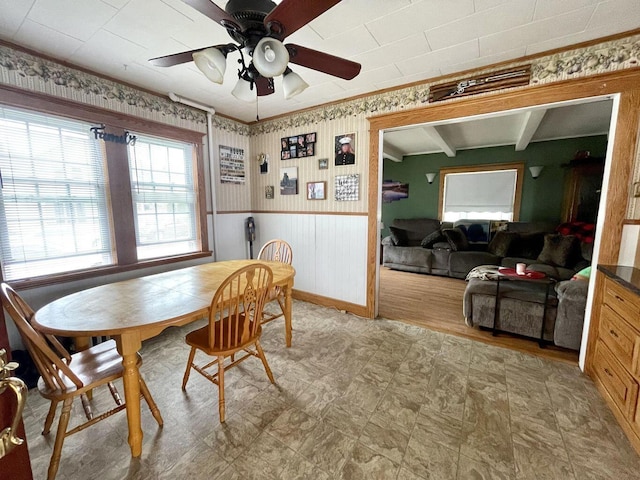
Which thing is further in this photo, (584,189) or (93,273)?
(584,189)

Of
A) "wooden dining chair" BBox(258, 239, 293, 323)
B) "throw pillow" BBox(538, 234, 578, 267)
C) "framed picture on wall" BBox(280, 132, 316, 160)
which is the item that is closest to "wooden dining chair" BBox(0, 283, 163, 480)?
"wooden dining chair" BBox(258, 239, 293, 323)

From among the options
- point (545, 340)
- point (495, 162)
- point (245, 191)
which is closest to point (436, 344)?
point (545, 340)

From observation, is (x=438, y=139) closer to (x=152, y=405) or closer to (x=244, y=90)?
(x=244, y=90)

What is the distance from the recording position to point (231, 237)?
3672mm

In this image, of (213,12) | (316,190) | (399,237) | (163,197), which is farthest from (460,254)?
(213,12)

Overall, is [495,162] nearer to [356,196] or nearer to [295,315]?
[356,196]

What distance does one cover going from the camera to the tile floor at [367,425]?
1.32 m

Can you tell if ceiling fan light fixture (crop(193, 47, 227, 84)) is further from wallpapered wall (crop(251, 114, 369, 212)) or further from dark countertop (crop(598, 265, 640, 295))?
dark countertop (crop(598, 265, 640, 295))

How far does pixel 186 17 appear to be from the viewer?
5.42 ft

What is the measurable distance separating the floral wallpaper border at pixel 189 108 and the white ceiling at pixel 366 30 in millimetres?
100

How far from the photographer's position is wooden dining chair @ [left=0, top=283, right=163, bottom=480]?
3.81 feet

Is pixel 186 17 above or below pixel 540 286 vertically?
above

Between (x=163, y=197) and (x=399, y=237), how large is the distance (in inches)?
166

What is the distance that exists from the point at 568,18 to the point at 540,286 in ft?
6.87
